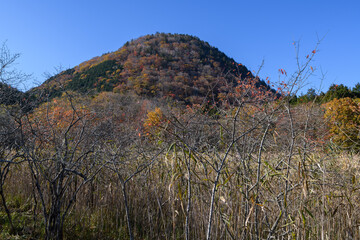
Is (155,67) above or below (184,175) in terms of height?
above

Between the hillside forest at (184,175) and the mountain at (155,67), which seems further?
the mountain at (155,67)

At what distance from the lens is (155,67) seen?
1480 inches

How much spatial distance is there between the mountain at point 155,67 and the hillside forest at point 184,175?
1335 cm

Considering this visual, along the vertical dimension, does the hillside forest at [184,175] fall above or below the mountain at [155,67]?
below

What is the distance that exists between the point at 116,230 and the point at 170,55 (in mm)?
43822

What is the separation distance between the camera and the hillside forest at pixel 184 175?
5.18 ft

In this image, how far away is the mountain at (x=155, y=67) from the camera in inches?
1032

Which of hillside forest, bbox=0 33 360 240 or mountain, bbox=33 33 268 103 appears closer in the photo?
hillside forest, bbox=0 33 360 240

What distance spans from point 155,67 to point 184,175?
122 feet

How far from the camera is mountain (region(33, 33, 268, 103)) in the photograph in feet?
86.0

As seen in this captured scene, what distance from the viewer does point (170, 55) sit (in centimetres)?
4438

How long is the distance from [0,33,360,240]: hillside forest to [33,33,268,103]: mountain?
43.8ft

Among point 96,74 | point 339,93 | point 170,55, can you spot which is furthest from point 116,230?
point 170,55

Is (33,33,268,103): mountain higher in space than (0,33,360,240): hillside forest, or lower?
higher
